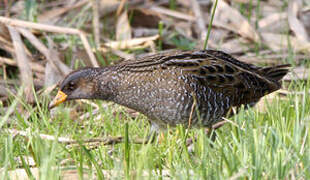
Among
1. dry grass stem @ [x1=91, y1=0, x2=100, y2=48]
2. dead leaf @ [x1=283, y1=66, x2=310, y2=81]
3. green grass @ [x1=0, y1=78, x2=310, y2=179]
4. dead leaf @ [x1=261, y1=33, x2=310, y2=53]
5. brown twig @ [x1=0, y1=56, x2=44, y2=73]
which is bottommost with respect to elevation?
green grass @ [x1=0, y1=78, x2=310, y2=179]

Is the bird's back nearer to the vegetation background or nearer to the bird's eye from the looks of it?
the vegetation background

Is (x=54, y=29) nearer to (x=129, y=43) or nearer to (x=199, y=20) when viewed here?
(x=129, y=43)

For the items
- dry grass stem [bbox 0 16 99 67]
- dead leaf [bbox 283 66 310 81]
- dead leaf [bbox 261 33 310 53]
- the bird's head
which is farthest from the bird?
dead leaf [bbox 261 33 310 53]

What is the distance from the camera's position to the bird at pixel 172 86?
14.6ft

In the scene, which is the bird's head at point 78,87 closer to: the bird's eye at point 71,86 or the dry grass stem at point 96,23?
the bird's eye at point 71,86

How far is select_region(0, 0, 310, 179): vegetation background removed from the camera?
3.37 meters

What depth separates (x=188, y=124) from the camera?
4.49 meters

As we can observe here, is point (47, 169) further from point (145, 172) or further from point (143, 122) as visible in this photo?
point (143, 122)

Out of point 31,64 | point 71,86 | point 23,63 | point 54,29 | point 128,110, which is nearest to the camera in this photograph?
Answer: point 71,86

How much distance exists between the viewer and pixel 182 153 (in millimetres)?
3971

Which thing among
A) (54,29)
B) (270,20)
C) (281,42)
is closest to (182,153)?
(54,29)

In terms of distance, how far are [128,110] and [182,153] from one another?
1.50 metres

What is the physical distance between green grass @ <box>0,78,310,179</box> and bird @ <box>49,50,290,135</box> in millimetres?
176

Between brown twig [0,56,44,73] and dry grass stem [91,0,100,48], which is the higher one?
dry grass stem [91,0,100,48]
